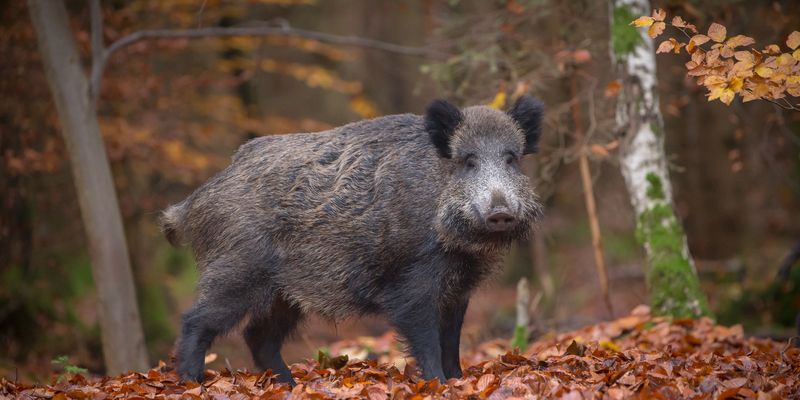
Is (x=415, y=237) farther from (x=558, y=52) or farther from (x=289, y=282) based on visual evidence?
(x=558, y=52)

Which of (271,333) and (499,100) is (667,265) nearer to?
(499,100)

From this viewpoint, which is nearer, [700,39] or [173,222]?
[700,39]

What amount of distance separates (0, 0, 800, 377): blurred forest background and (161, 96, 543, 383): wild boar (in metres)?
0.55

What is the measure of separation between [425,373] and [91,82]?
4769mm

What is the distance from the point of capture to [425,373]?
220 inches

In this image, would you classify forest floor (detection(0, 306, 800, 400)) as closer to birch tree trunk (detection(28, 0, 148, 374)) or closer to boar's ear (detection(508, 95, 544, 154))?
boar's ear (detection(508, 95, 544, 154))

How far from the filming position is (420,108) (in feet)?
63.2

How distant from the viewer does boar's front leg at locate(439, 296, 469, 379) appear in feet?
19.8

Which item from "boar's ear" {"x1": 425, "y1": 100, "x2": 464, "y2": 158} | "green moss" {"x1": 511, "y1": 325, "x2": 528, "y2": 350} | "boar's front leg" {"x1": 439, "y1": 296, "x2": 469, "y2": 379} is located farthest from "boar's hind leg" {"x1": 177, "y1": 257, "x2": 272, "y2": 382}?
"green moss" {"x1": 511, "y1": 325, "x2": 528, "y2": 350}

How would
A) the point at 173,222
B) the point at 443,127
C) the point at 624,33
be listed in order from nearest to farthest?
the point at 443,127
the point at 173,222
the point at 624,33

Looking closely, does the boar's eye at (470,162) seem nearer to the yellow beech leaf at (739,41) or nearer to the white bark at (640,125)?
the yellow beech leaf at (739,41)

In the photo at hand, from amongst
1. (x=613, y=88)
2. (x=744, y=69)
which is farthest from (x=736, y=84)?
(x=613, y=88)

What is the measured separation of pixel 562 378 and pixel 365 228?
68.7 inches

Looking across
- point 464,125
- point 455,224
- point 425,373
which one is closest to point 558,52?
point 464,125
